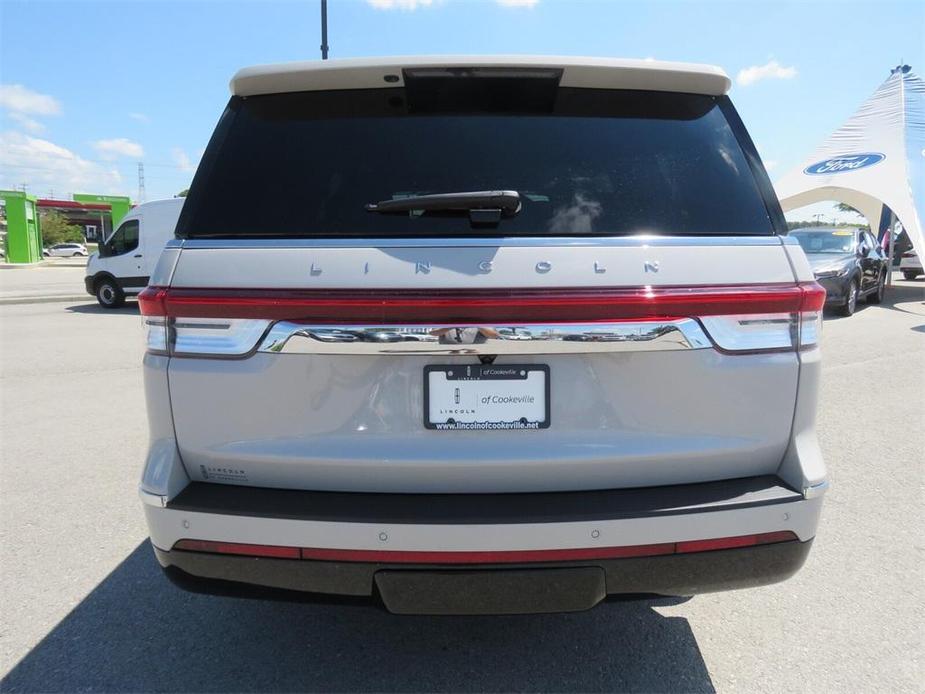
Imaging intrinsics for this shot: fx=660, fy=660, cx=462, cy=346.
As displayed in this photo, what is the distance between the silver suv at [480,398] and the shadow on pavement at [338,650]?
17.6 inches

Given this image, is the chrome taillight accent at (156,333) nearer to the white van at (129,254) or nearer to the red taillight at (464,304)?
the red taillight at (464,304)

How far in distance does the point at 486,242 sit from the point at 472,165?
36cm

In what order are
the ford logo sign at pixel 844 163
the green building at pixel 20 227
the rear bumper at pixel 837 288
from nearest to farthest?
the rear bumper at pixel 837 288, the ford logo sign at pixel 844 163, the green building at pixel 20 227

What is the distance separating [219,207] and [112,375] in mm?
6598

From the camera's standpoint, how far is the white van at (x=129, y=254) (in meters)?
16.1

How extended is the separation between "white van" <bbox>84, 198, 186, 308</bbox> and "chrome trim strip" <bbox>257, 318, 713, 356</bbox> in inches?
624

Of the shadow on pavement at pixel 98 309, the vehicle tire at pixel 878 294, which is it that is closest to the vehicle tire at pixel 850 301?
the vehicle tire at pixel 878 294

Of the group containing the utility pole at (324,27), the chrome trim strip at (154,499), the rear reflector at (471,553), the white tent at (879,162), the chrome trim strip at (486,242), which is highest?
the utility pole at (324,27)

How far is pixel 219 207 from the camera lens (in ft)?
6.88

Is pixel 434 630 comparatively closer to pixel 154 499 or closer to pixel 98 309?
pixel 154 499

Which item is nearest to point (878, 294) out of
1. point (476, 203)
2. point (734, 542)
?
point (734, 542)

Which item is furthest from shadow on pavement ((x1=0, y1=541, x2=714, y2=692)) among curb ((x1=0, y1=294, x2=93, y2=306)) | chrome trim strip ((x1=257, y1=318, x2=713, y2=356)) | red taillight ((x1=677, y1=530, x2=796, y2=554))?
curb ((x1=0, y1=294, x2=93, y2=306))

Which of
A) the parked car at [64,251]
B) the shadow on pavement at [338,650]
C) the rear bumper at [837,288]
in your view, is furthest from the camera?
the parked car at [64,251]

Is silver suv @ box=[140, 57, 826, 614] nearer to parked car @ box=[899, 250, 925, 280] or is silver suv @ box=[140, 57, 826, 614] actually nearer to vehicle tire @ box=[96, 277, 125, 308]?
vehicle tire @ box=[96, 277, 125, 308]
